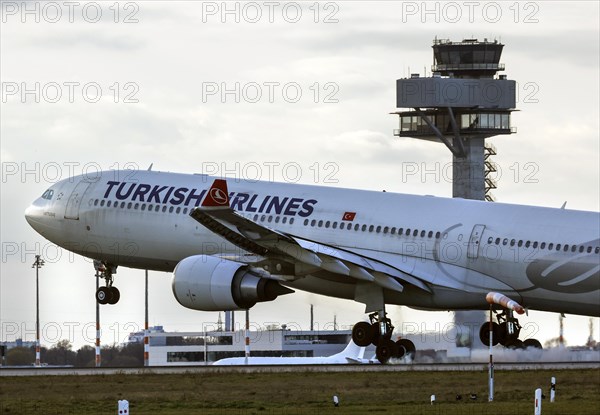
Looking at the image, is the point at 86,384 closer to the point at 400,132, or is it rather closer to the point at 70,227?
the point at 70,227

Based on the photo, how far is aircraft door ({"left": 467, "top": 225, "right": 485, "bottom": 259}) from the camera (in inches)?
2184

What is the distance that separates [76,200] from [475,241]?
50.1 feet

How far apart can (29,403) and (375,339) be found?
1468 centimetres

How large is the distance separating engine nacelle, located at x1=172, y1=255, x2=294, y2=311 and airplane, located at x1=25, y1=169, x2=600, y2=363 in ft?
0.14

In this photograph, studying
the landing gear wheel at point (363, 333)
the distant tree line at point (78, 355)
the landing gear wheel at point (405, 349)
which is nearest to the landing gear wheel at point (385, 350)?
the landing gear wheel at point (405, 349)

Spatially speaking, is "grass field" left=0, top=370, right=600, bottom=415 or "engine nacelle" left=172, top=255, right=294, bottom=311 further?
"engine nacelle" left=172, top=255, right=294, bottom=311

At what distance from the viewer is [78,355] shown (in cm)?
Answer: 10675

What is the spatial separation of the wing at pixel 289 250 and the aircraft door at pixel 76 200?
844cm

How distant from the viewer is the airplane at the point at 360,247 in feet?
178

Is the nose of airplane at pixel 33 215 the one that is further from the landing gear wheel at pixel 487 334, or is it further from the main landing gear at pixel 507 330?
the main landing gear at pixel 507 330

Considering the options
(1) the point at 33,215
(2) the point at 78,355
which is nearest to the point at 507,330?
(1) the point at 33,215

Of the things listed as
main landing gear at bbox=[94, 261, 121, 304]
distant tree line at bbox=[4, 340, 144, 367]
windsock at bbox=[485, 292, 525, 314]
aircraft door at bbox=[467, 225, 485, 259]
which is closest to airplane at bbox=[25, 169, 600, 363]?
aircraft door at bbox=[467, 225, 485, 259]

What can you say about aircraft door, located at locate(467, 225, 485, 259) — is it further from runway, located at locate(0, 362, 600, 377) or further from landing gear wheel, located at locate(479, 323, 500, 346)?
landing gear wheel, located at locate(479, 323, 500, 346)

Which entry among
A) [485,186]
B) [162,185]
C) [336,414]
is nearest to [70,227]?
[162,185]
